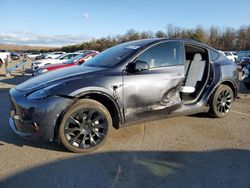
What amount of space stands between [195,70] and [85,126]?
2702 millimetres

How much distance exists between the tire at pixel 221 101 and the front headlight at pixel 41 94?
3.27 metres

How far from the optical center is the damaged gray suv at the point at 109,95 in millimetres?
3576

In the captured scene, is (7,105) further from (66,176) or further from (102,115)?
(66,176)

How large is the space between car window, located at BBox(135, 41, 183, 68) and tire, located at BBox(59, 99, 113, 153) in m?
1.13

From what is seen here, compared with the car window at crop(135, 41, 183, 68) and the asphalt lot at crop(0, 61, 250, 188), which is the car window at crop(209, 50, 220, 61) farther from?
the asphalt lot at crop(0, 61, 250, 188)

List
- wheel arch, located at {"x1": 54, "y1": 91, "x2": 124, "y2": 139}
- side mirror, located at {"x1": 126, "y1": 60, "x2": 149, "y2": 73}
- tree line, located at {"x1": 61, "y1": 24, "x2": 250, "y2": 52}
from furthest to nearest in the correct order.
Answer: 1. tree line, located at {"x1": 61, "y1": 24, "x2": 250, "y2": 52}
2. side mirror, located at {"x1": 126, "y1": 60, "x2": 149, "y2": 73}
3. wheel arch, located at {"x1": 54, "y1": 91, "x2": 124, "y2": 139}

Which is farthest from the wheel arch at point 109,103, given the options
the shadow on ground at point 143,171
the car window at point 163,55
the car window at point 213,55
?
the car window at point 213,55

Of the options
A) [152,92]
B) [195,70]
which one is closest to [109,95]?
[152,92]

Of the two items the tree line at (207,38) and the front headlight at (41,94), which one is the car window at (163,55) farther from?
the tree line at (207,38)

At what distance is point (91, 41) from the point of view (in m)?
71.2

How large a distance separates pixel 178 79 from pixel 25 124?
2582mm

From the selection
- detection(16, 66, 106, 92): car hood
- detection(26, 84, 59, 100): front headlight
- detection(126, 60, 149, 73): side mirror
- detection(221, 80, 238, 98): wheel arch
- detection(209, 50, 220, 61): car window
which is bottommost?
detection(221, 80, 238, 98): wheel arch

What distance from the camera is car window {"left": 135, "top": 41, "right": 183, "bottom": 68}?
14.4ft

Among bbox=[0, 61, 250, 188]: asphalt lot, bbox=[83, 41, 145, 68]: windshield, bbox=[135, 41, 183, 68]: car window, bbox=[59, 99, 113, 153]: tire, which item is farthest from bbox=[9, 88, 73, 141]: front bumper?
bbox=[135, 41, 183, 68]: car window
